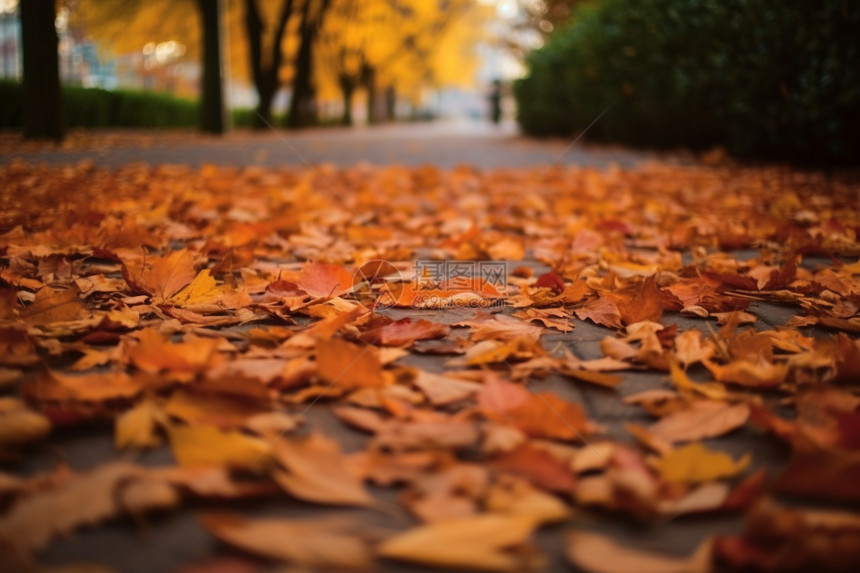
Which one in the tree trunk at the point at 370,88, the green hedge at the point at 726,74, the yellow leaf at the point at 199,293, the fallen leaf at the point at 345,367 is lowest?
the fallen leaf at the point at 345,367

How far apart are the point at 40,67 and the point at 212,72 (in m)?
5.15

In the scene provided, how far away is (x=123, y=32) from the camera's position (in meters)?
18.5

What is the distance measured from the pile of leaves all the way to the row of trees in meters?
1.26

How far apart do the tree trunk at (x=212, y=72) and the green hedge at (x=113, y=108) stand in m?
2.66

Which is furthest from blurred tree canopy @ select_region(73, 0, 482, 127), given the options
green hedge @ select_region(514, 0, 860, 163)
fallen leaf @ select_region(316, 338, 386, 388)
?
fallen leaf @ select_region(316, 338, 386, 388)

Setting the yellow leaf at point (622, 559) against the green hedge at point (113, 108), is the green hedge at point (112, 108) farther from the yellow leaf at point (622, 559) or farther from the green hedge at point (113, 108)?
the yellow leaf at point (622, 559)

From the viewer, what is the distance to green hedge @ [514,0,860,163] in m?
5.63

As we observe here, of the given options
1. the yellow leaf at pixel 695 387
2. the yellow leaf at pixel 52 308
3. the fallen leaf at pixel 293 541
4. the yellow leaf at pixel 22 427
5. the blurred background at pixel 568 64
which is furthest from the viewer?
the blurred background at pixel 568 64

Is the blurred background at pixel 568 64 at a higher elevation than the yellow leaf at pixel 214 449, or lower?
higher

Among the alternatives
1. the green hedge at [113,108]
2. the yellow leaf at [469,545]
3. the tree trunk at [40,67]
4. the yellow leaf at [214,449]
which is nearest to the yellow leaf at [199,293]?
the yellow leaf at [214,449]

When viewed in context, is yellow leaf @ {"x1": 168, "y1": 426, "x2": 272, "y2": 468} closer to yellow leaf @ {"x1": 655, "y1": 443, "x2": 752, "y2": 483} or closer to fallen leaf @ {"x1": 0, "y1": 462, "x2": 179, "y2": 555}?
fallen leaf @ {"x1": 0, "y1": 462, "x2": 179, "y2": 555}

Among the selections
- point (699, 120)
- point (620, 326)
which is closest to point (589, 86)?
point (699, 120)

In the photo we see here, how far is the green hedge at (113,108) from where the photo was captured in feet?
41.7

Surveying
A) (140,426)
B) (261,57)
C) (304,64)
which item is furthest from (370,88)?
(140,426)
